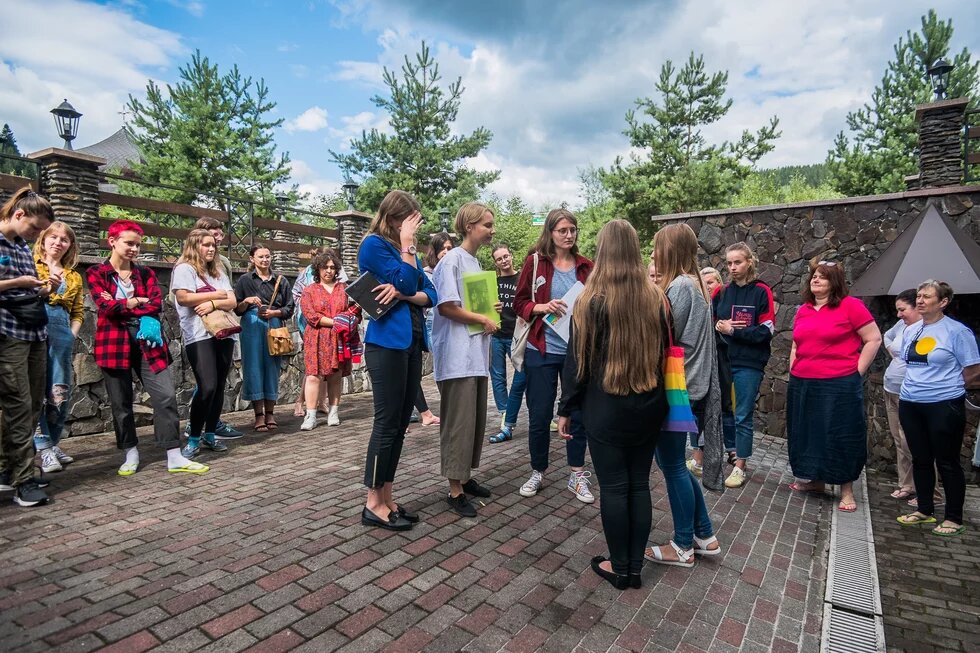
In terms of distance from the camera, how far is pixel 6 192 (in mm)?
7484

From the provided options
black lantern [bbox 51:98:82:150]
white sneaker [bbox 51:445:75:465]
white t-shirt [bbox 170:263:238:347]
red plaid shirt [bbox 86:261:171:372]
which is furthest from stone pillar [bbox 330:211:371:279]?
red plaid shirt [bbox 86:261:171:372]

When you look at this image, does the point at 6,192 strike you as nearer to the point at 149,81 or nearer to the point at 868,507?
the point at 868,507

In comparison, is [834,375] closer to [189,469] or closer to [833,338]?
[833,338]

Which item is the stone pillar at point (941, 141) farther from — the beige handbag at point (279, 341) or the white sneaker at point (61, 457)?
the white sneaker at point (61, 457)

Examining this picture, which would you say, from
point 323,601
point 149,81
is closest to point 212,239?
point 323,601

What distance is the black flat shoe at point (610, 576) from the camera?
2.85 m

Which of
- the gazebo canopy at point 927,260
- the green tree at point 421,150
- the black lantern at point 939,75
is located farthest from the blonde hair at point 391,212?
the green tree at point 421,150

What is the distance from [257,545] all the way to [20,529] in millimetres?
1528

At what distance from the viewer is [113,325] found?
435 centimetres

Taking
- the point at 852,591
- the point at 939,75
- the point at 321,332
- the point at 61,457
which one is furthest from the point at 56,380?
the point at 939,75

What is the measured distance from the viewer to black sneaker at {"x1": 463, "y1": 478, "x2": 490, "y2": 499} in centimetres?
410

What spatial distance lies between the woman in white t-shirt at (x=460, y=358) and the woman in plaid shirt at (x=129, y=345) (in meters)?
2.30

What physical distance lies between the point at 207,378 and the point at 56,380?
1.17m

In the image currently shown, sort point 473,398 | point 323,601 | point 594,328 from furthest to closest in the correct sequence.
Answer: point 473,398 → point 594,328 → point 323,601
